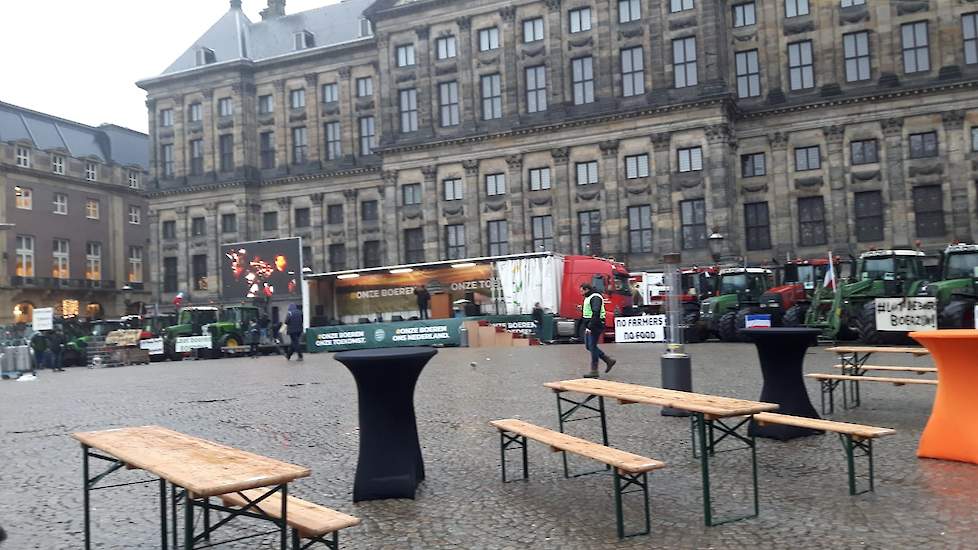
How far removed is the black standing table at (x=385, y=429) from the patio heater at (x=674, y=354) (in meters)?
4.61

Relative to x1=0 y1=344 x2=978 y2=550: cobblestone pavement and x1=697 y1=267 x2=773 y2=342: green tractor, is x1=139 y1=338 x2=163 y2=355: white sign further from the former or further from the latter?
x1=697 y1=267 x2=773 y2=342: green tractor

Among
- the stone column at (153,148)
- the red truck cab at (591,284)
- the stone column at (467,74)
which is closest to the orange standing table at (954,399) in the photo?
the red truck cab at (591,284)

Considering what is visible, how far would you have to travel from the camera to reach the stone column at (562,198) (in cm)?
4356

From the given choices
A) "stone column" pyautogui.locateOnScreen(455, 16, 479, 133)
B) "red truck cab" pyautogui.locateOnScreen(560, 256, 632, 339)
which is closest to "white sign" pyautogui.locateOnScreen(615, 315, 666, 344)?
"red truck cab" pyautogui.locateOnScreen(560, 256, 632, 339)

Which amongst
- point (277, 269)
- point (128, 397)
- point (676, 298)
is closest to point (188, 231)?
point (277, 269)

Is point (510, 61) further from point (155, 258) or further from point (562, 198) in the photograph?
point (155, 258)

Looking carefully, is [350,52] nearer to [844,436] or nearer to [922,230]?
[922,230]

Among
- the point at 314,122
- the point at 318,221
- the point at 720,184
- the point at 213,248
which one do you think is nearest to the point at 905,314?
the point at 720,184

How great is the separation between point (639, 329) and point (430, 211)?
21.6m

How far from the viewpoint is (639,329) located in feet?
95.1

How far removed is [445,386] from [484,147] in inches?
1280

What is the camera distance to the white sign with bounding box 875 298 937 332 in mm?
21336

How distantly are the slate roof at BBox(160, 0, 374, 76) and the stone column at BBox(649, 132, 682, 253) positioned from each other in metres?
26.6

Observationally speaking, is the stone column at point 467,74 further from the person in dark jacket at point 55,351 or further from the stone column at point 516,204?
the person in dark jacket at point 55,351
